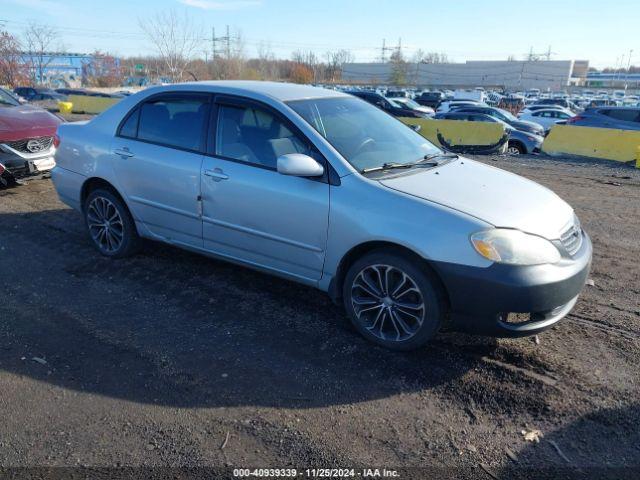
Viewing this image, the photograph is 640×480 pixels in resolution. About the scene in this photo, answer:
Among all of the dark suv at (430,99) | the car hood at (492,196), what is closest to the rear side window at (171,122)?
the car hood at (492,196)

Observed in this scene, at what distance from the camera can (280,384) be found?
312 centimetres

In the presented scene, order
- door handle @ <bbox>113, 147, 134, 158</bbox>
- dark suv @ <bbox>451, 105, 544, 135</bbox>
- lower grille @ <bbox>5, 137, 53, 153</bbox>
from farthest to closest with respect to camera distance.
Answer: dark suv @ <bbox>451, 105, 544, 135</bbox>
lower grille @ <bbox>5, 137, 53, 153</bbox>
door handle @ <bbox>113, 147, 134, 158</bbox>

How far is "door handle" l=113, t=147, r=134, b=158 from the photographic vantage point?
4729 mm

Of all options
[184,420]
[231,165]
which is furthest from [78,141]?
[184,420]

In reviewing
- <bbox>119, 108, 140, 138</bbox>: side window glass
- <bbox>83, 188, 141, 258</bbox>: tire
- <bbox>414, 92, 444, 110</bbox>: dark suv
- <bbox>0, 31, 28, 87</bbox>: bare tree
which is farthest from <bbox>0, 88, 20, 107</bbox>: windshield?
<bbox>0, 31, 28, 87</bbox>: bare tree

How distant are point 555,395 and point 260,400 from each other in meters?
1.79

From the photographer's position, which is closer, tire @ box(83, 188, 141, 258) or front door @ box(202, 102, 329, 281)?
front door @ box(202, 102, 329, 281)

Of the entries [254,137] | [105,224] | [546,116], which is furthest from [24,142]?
[546,116]

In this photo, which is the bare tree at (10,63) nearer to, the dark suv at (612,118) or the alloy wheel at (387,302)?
the dark suv at (612,118)

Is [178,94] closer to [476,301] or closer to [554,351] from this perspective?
[476,301]

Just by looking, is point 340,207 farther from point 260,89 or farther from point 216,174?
point 260,89

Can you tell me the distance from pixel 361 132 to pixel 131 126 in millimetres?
2297

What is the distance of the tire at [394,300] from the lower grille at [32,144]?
6.19 metres

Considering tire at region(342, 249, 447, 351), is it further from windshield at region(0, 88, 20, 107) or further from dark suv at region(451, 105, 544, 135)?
dark suv at region(451, 105, 544, 135)
